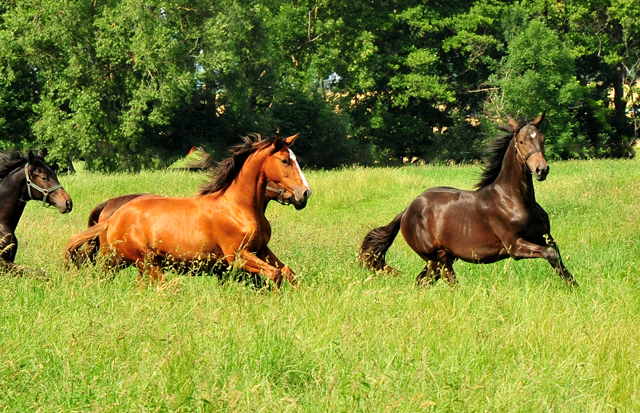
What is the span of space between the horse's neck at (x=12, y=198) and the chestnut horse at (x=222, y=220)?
1.61 m

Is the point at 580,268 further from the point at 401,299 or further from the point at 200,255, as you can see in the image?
the point at 200,255

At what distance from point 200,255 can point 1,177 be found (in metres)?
3.11

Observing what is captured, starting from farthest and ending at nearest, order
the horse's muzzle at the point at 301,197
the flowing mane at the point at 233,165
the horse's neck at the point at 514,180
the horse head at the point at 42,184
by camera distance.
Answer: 1. the horse head at the point at 42,184
2. the horse's neck at the point at 514,180
3. the flowing mane at the point at 233,165
4. the horse's muzzle at the point at 301,197

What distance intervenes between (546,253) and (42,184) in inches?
220

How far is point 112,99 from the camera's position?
3384 centimetres

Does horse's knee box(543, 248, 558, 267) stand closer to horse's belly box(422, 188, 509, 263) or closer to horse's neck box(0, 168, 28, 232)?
horse's belly box(422, 188, 509, 263)

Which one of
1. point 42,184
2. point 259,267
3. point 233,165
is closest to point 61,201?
point 42,184

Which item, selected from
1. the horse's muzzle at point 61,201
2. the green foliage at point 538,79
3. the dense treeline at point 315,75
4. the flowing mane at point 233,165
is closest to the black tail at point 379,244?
the flowing mane at point 233,165

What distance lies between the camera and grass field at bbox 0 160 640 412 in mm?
4121

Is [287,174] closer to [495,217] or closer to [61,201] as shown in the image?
[495,217]

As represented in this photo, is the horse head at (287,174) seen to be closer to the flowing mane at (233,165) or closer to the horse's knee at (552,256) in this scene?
the flowing mane at (233,165)

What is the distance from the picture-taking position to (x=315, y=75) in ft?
146

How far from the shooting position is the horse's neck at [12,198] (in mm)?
8555

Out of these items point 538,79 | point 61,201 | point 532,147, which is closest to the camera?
point 532,147
